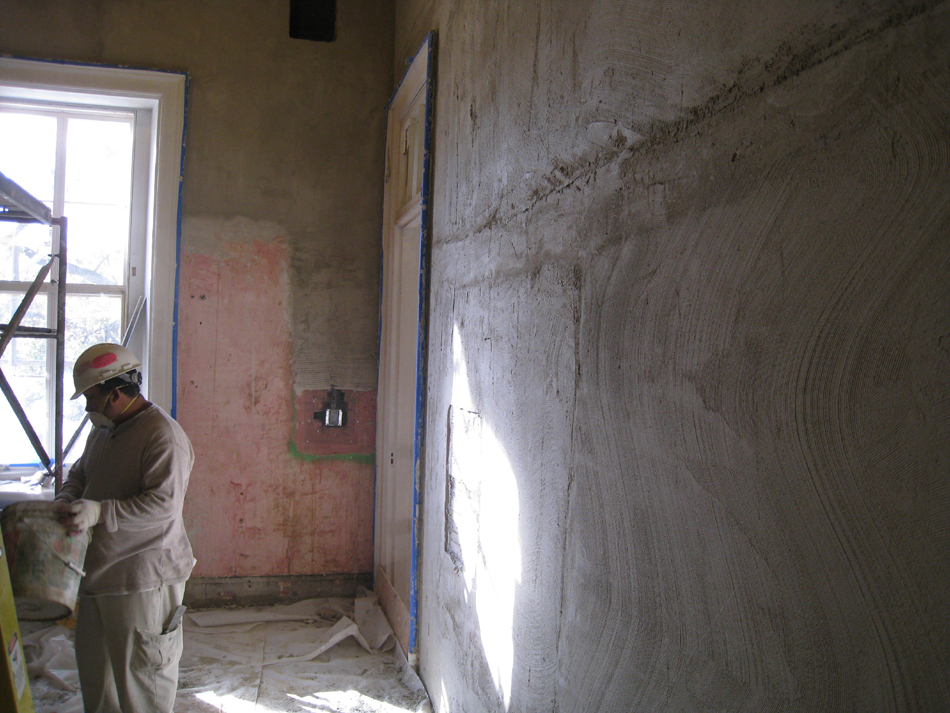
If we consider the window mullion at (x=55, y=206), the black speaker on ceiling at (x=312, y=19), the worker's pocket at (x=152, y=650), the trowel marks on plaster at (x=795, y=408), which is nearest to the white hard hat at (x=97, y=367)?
the worker's pocket at (x=152, y=650)

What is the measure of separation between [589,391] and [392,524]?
2.56m

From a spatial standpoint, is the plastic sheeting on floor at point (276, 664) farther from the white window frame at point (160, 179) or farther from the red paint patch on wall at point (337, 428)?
the white window frame at point (160, 179)

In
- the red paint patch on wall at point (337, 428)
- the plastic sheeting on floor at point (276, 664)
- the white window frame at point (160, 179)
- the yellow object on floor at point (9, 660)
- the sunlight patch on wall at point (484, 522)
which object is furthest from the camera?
the red paint patch on wall at point (337, 428)

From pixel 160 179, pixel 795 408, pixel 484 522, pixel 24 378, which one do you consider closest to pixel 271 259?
pixel 160 179

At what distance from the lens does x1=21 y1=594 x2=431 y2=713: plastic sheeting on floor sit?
280 centimetres

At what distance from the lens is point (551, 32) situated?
161 cm

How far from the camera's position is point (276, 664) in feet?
10.4

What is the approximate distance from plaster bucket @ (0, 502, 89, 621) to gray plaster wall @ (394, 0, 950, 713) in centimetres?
122

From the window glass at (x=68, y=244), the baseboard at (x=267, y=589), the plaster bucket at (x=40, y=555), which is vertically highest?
the window glass at (x=68, y=244)

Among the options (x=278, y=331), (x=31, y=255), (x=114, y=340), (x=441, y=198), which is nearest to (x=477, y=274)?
(x=441, y=198)

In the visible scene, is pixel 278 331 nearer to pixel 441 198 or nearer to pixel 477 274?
pixel 441 198

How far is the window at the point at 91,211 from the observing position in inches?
145

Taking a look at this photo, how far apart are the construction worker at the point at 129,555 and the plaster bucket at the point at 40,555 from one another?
0.95ft

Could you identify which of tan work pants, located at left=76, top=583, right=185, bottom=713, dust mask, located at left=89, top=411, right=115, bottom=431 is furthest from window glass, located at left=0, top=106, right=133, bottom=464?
tan work pants, located at left=76, top=583, right=185, bottom=713
